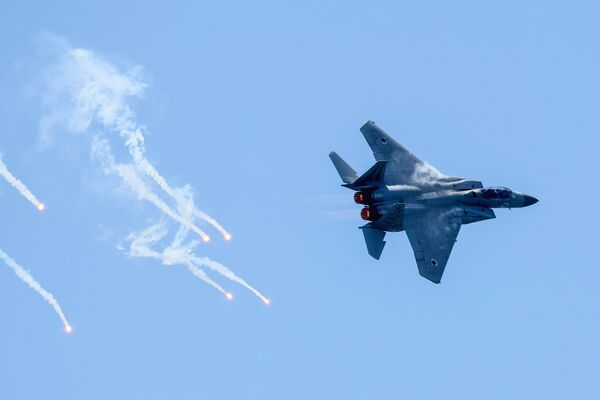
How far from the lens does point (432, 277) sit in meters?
63.8

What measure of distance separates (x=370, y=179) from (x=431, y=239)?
4.74 m

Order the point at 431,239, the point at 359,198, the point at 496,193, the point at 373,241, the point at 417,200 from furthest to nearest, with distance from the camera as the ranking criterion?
the point at 496,193
the point at 417,200
the point at 431,239
the point at 373,241
the point at 359,198

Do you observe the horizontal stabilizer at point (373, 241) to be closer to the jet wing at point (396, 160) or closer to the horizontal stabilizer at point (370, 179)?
the horizontal stabilizer at point (370, 179)

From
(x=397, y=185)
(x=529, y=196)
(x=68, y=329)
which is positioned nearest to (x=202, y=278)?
(x=68, y=329)

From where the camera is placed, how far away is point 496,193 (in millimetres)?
67375

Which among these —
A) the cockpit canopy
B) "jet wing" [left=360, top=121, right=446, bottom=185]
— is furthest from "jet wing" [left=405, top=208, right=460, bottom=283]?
the cockpit canopy

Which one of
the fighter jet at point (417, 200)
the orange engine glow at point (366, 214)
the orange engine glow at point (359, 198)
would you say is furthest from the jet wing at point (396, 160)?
the orange engine glow at point (366, 214)

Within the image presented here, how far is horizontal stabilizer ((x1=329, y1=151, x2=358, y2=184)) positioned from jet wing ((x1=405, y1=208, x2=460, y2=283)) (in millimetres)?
3663

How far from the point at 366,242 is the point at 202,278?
9.68 metres

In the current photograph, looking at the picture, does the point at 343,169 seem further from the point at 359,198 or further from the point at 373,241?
the point at 373,241

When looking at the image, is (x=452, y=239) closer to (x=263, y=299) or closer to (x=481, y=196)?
(x=481, y=196)

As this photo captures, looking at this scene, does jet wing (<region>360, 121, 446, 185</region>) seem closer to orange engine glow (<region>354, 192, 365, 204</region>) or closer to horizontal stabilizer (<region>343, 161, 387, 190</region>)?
horizontal stabilizer (<region>343, 161, 387, 190</region>)

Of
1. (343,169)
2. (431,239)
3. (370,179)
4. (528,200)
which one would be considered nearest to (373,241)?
(431,239)

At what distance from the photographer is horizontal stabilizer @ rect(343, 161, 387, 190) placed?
63156 millimetres
